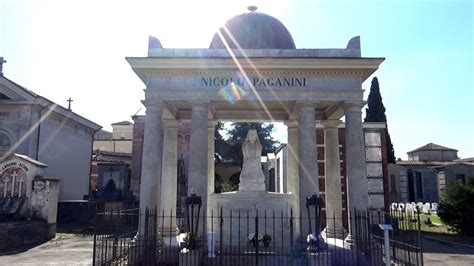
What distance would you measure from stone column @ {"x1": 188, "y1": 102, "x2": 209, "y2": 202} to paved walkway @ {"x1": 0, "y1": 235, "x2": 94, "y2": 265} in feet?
13.7

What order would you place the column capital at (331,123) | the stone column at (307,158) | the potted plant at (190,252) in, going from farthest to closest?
the column capital at (331,123) → the stone column at (307,158) → the potted plant at (190,252)

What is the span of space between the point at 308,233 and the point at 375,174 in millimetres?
12345

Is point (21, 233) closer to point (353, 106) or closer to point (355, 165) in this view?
point (355, 165)

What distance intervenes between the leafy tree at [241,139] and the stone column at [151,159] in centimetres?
2953

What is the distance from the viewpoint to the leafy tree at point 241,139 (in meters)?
43.2

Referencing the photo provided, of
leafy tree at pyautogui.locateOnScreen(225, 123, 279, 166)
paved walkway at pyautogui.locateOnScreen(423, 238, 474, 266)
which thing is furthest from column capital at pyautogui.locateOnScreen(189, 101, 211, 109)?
leafy tree at pyautogui.locateOnScreen(225, 123, 279, 166)

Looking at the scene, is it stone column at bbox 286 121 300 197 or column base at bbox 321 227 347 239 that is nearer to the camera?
column base at bbox 321 227 347 239

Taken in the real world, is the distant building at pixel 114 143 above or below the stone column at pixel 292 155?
above

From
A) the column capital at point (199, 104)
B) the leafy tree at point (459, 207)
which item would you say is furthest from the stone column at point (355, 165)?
the leafy tree at point (459, 207)

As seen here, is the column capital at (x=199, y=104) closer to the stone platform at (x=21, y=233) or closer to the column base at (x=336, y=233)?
the column base at (x=336, y=233)

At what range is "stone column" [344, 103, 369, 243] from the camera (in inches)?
512

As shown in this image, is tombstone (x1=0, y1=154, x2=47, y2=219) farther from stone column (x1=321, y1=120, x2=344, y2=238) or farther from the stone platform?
stone column (x1=321, y1=120, x2=344, y2=238)

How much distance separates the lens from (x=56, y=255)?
1470 cm

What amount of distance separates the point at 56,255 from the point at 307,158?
9.64 metres
